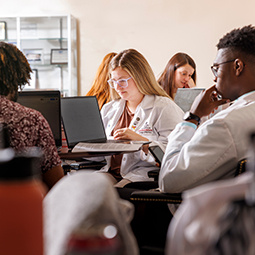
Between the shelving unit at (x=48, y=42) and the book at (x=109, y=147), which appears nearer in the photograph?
the book at (x=109, y=147)

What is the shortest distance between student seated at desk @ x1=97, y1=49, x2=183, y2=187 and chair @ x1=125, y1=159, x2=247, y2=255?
0.83 meters

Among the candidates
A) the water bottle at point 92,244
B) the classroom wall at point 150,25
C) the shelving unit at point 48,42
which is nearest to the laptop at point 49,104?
the water bottle at point 92,244

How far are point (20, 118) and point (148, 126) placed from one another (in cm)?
149

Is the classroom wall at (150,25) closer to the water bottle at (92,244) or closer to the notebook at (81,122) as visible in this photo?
the notebook at (81,122)

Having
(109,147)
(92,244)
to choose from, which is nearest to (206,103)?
(109,147)

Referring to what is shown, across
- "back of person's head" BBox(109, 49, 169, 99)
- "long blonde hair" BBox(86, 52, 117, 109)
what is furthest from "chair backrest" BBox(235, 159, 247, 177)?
"long blonde hair" BBox(86, 52, 117, 109)

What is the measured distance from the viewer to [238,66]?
181 cm

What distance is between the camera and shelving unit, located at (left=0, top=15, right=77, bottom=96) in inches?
253

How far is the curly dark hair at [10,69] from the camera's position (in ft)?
5.77

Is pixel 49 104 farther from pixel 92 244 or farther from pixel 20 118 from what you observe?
pixel 92 244

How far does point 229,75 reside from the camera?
184 cm

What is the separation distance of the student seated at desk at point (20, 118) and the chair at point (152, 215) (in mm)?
350

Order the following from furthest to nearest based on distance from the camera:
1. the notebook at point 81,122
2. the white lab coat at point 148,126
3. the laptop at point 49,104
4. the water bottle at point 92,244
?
the white lab coat at point 148,126
the notebook at point 81,122
the laptop at point 49,104
the water bottle at point 92,244

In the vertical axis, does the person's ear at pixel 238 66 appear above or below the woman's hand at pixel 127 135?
above
